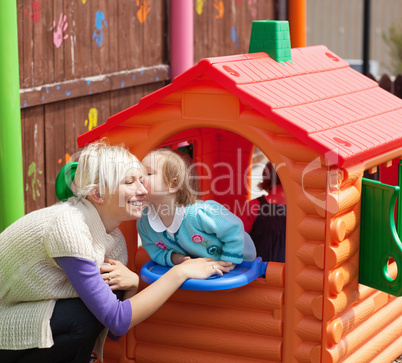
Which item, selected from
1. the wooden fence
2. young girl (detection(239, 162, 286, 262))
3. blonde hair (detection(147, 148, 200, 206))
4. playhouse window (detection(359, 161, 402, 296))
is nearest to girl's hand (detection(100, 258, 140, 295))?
blonde hair (detection(147, 148, 200, 206))

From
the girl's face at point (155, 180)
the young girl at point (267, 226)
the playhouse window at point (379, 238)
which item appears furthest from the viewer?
the young girl at point (267, 226)

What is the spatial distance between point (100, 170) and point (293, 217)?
2.54ft

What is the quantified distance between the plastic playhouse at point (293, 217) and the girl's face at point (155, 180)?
109 millimetres

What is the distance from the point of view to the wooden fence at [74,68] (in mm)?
5062

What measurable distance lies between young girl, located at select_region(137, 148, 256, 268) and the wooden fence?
1.84 m

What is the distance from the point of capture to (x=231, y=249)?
335cm

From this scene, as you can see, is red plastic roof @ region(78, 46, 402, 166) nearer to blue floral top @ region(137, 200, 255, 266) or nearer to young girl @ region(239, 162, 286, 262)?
blue floral top @ region(137, 200, 255, 266)

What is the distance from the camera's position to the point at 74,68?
548 centimetres

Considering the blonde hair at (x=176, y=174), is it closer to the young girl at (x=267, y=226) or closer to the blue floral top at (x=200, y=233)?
the blue floral top at (x=200, y=233)

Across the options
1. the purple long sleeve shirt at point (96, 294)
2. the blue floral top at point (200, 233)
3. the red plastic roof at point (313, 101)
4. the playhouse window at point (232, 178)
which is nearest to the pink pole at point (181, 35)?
the playhouse window at point (232, 178)

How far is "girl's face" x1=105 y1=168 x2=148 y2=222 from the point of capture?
315 centimetres

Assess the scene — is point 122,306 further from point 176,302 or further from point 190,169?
point 190,169

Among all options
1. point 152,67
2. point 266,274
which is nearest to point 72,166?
point 266,274

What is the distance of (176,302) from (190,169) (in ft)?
1.89
